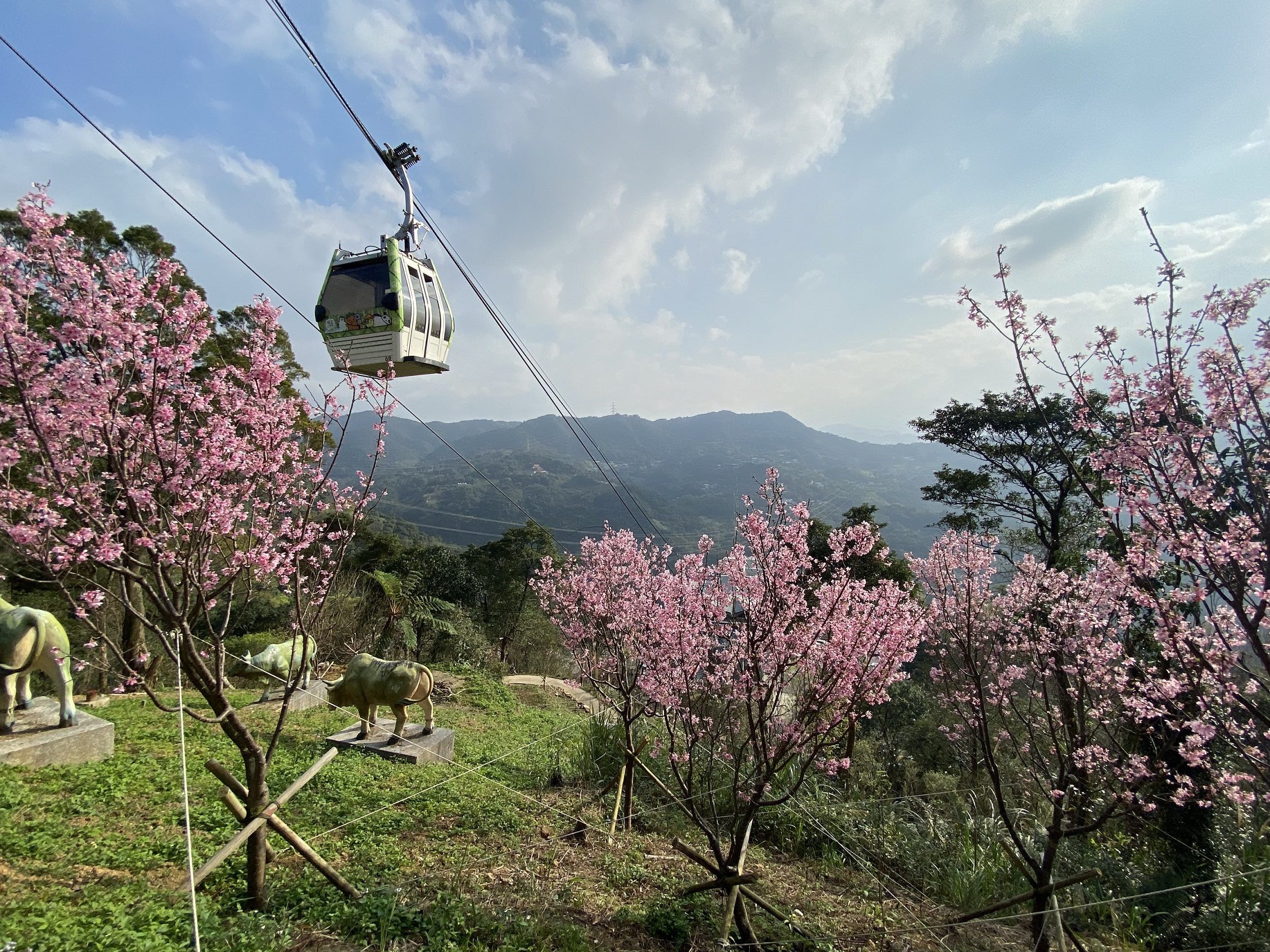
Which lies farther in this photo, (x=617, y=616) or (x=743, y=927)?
(x=617, y=616)

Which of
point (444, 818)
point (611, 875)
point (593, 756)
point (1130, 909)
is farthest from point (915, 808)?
point (444, 818)

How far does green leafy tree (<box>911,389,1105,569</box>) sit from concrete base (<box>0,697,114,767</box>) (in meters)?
13.9

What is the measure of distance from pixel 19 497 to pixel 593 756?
6403mm

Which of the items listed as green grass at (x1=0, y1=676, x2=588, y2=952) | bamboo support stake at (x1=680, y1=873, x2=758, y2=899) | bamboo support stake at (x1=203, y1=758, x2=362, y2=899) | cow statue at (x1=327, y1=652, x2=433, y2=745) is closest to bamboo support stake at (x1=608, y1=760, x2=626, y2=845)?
green grass at (x1=0, y1=676, x2=588, y2=952)

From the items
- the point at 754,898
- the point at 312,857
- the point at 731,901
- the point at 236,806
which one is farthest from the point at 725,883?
the point at 236,806

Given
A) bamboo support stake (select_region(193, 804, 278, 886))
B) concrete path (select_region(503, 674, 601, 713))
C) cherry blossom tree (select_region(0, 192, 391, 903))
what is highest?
cherry blossom tree (select_region(0, 192, 391, 903))

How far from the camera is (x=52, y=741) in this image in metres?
5.54

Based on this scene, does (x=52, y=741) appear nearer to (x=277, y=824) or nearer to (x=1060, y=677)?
(x=277, y=824)

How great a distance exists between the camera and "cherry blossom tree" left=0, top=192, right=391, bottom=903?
273 centimetres

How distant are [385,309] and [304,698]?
6738 mm

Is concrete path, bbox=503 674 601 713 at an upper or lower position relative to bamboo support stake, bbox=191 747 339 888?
lower

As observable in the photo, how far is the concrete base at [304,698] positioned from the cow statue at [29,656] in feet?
11.0

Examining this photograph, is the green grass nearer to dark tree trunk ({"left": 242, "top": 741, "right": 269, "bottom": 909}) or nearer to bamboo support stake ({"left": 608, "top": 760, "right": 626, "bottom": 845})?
dark tree trunk ({"left": 242, "top": 741, "right": 269, "bottom": 909})

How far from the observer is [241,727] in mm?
3258
